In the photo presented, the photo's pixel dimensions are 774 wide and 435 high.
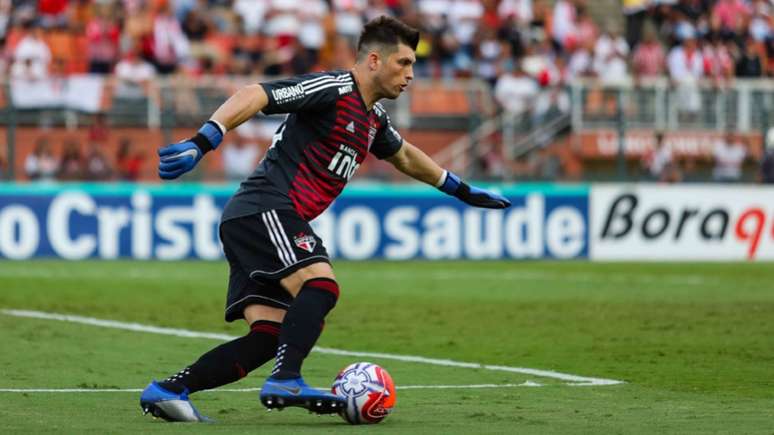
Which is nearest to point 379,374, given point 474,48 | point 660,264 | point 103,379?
point 103,379

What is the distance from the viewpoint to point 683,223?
982 inches

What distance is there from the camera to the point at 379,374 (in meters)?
7.59

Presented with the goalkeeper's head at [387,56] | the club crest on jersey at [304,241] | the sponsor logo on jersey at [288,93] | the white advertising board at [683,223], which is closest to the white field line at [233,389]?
the club crest on jersey at [304,241]

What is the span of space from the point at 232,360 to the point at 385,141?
141cm

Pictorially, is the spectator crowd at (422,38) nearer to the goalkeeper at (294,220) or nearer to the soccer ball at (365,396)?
the goalkeeper at (294,220)

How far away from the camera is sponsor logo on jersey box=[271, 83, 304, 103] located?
7188 millimetres

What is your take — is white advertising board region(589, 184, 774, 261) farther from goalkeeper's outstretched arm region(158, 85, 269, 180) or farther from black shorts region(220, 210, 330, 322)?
goalkeeper's outstretched arm region(158, 85, 269, 180)

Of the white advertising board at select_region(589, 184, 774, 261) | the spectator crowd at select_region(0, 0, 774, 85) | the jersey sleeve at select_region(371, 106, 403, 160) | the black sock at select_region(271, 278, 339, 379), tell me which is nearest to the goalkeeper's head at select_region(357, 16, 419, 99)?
the jersey sleeve at select_region(371, 106, 403, 160)

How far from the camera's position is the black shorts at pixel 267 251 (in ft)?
24.3

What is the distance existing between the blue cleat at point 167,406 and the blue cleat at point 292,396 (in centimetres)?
47

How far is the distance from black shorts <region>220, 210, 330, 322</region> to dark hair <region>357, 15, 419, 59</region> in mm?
930

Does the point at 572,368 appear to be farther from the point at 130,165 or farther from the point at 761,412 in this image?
the point at 130,165

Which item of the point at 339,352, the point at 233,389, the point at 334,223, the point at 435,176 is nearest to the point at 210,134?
the point at 435,176

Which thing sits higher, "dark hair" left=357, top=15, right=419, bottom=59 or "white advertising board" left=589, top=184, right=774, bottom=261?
"dark hair" left=357, top=15, right=419, bottom=59
